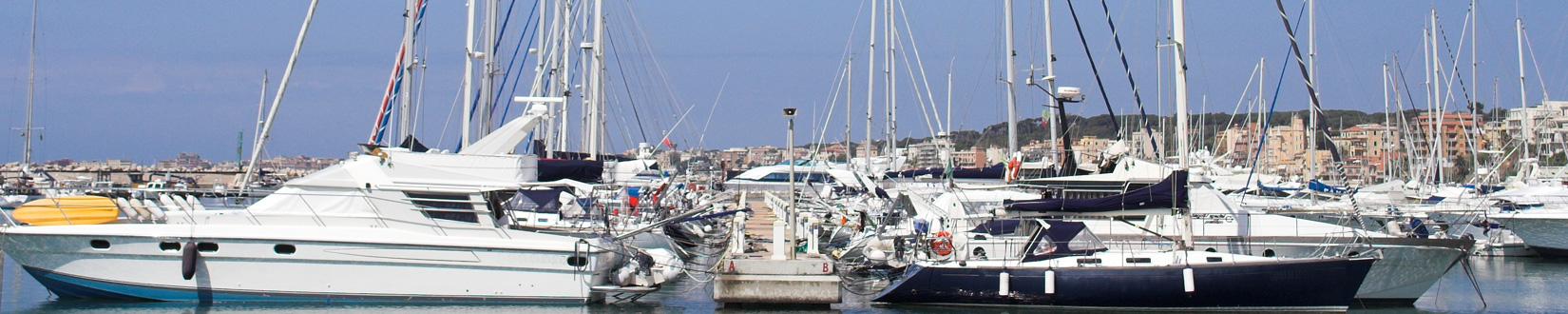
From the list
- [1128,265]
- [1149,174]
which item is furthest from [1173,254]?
[1149,174]

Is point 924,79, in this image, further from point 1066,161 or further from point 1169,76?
point 1169,76

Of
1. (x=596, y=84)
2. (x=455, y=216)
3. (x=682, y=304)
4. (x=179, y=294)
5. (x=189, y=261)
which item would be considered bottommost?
(x=682, y=304)

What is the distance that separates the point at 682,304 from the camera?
18594 mm

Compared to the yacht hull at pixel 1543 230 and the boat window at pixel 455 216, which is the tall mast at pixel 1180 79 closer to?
the boat window at pixel 455 216

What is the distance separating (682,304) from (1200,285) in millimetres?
7947

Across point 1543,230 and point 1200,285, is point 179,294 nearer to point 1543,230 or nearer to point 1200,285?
point 1200,285

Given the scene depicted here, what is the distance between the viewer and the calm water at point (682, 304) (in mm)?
16219

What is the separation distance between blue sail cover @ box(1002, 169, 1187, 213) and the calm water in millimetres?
2065

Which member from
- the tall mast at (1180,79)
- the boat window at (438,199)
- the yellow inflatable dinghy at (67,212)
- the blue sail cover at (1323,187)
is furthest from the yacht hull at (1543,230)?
the yellow inflatable dinghy at (67,212)

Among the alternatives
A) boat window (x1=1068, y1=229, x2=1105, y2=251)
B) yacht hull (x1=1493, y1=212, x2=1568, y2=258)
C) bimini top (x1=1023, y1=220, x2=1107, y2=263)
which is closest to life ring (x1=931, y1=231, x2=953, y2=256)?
bimini top (x1=1023, y1=220, x2=1107, y2=263)

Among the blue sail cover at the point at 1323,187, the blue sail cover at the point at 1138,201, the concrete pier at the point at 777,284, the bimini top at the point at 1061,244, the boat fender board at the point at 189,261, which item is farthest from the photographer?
the blue sail cover at the point at 1323,187

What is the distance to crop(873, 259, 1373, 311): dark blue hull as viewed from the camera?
16.2 m

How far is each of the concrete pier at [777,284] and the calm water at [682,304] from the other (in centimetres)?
31

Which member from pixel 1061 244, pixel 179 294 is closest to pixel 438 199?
pixel 179 294
